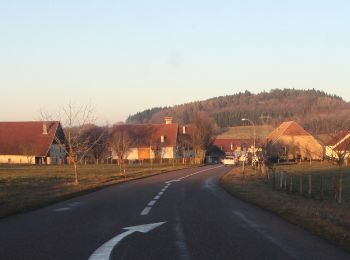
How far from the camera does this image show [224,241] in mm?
9414

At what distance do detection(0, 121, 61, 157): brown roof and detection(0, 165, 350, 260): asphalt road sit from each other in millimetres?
73452

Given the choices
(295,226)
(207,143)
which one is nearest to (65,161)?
(207,143)

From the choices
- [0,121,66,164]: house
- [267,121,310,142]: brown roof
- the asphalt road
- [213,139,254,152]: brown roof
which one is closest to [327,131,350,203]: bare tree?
the asphalt road

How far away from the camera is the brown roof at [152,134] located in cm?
10912

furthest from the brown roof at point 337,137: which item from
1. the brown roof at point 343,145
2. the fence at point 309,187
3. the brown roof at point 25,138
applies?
the brown roof at point 25,138

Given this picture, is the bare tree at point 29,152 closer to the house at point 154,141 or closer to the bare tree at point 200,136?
the house at point 154,141

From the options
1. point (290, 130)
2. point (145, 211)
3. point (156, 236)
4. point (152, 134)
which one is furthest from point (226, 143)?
point (156, 236)

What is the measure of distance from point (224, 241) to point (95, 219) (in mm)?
4675

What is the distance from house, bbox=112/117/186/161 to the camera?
106 meters

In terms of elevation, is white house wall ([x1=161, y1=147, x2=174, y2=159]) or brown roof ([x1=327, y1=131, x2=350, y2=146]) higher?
brown roof ([x1=327, y1=131, x2=350, y2=146])

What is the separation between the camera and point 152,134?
11212cm

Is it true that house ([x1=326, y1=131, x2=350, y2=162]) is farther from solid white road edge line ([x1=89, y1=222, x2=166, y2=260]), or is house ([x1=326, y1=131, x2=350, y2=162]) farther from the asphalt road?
solid white road edge line ([x1=89, y1=222, x2=166, y2=260])

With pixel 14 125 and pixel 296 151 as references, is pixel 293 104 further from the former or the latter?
pixel 14 125

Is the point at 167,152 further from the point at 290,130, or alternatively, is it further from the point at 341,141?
the point at 341,141
